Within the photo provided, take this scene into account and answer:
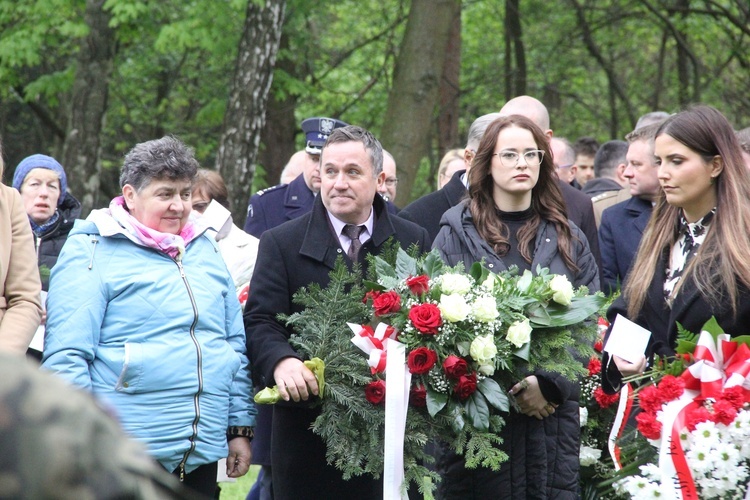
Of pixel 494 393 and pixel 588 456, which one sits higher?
pixel 494 393

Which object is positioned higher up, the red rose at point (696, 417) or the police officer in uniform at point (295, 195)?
the police officer in uniform at point (295, 195)

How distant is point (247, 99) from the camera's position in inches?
436

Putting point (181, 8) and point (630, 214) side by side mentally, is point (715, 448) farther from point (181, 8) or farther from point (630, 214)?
Answer: point (181, 8)

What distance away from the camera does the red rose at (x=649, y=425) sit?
4.10m

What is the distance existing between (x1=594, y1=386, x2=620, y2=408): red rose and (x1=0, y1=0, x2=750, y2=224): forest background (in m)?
6.13

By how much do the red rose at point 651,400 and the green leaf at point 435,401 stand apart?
79 cm

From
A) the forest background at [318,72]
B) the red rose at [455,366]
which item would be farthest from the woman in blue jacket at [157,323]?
the forest background at [318,72]

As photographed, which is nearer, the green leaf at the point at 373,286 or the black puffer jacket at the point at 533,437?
the green leaf at the point at 373,286

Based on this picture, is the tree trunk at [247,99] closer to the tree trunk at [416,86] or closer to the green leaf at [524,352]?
the tree trunk at [416,86]

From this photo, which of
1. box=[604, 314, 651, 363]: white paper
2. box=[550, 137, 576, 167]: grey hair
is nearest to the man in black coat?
box=[604, 314, 651, 363]: white paper

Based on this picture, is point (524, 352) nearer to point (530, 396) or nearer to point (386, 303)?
point (530, 396)

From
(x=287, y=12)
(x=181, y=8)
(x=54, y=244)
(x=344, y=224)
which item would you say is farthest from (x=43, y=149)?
(x=344, y=224)

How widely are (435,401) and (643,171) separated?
10.7 ft

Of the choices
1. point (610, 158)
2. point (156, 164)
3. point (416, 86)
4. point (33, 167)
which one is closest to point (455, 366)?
point (156, 164)
